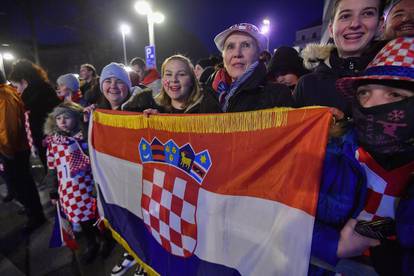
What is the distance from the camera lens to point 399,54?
3.53 ft

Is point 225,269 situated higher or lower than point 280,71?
lower

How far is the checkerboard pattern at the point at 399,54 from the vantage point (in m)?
Answer: 1.05

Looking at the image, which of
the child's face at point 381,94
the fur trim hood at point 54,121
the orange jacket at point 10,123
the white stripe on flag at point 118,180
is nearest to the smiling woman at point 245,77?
the child's face at point 381,94

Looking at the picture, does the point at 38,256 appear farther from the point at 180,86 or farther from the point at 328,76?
the point at 328,76

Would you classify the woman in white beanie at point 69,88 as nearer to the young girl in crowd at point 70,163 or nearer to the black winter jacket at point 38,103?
the black winter jacket at point 38,103

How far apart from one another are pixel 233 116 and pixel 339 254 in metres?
0.87

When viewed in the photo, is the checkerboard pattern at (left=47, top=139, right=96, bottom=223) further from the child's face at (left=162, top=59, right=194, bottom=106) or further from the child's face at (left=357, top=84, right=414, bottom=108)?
the child's face at (left=357, top=84, right=414, bottom=108)

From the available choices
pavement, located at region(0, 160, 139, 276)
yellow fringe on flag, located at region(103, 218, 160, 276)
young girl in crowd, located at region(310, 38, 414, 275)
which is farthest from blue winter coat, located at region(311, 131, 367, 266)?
pavement, located at region(0, 160, 139, 276)

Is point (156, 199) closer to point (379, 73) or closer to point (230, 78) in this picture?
point (230, 78)

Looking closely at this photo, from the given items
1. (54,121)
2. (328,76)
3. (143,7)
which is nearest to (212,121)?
(328,76)

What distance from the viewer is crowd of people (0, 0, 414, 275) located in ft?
3.32

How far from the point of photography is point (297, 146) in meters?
1.26

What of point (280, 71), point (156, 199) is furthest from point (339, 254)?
point (280, 71)

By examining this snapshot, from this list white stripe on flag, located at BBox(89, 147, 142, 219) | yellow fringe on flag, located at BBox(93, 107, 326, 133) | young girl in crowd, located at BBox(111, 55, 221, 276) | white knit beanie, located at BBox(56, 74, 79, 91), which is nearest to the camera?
yellow fringe on flag, located at BBox(93, 107, 326, 133)
